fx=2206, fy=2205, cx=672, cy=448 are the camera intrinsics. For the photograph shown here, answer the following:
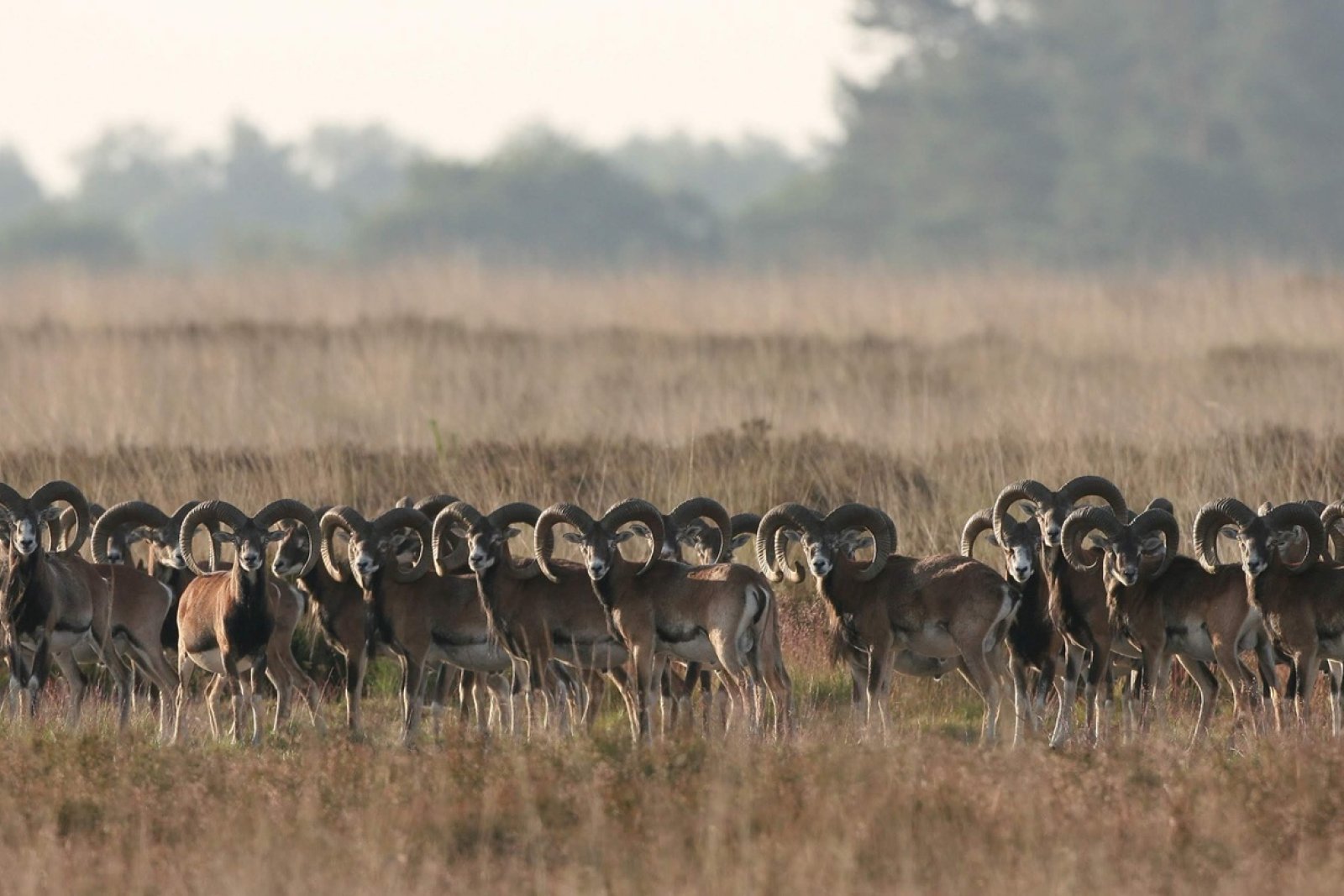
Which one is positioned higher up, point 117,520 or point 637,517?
point 117,520

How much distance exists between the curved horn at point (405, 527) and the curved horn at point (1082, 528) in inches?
211

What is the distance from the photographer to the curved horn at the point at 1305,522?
17188 millimetres

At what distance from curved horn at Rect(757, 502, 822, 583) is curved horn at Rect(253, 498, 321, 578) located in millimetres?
3802

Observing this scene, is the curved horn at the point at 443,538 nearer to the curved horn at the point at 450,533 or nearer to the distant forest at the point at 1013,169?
the curved horn at the point at 450,533

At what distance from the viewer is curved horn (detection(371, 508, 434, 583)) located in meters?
18.5

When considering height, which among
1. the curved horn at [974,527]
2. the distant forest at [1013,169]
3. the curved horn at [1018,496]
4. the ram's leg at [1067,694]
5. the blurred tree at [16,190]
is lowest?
the ram's leg at [1067,694]

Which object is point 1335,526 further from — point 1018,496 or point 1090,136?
point 1090,136

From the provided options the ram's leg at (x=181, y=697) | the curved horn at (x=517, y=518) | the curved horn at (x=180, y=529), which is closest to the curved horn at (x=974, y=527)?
the curved horn at (x=517, y=518)

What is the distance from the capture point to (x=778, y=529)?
18938 millimetres

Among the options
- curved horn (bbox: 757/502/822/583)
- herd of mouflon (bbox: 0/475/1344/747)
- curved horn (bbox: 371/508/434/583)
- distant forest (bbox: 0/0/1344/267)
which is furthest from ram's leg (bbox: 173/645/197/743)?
distant forest (bbox: 0/0/1344/267)

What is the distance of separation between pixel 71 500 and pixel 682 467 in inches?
Answer: 364

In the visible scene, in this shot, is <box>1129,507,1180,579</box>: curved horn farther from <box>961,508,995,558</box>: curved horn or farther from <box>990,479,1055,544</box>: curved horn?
<box>961,508,995,558</box>: curved horn

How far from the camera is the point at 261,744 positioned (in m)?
16.5

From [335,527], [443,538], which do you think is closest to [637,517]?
[443,538]
